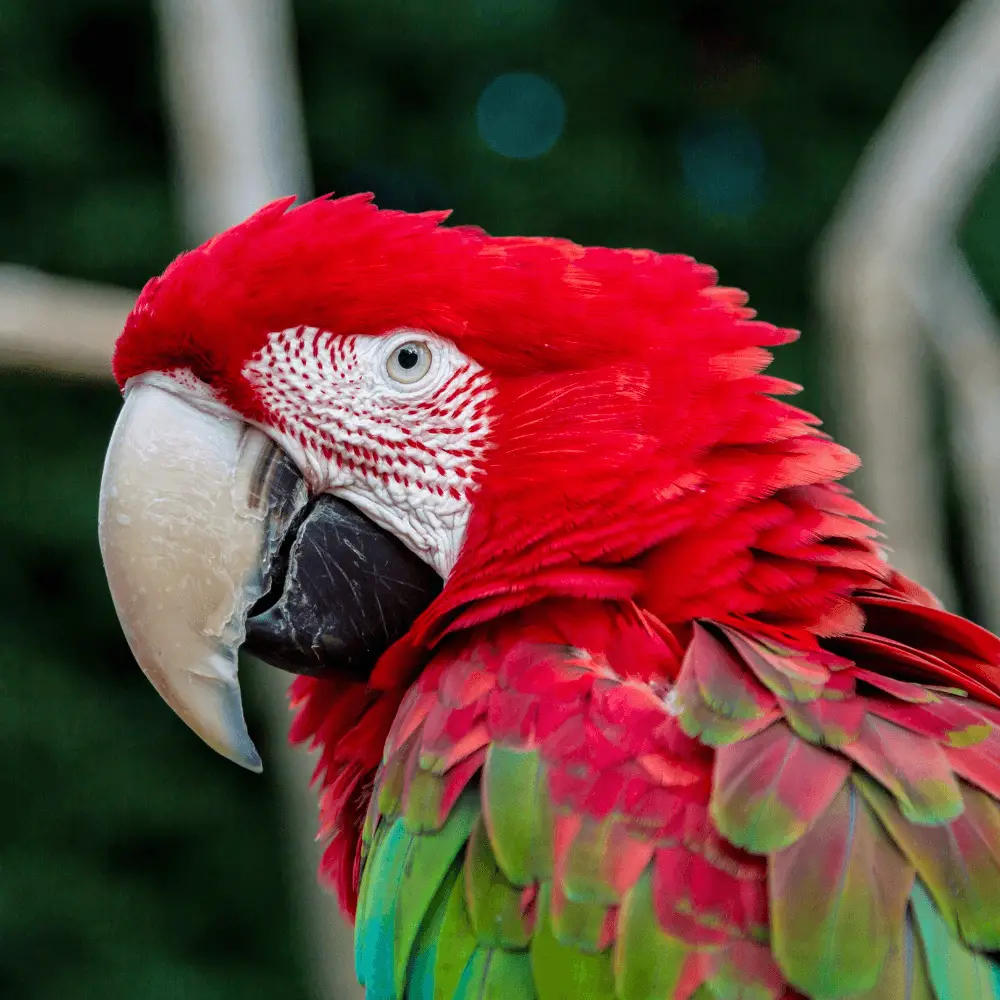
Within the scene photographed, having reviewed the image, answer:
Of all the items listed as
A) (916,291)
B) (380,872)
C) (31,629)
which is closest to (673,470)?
(380,872)

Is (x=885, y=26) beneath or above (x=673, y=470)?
above

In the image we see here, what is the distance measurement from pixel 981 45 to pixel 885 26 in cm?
179

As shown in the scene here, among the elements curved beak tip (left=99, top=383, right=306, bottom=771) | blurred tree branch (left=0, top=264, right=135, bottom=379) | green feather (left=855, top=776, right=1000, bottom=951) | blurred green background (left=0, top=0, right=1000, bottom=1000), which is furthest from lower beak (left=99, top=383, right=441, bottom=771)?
blurred green background (left=0, top=0, right=1000, bottom=1000)

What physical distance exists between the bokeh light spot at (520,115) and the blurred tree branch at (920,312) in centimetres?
151

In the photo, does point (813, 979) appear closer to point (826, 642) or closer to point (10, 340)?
point (826, 642)

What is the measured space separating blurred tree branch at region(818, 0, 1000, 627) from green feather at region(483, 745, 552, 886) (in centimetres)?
173

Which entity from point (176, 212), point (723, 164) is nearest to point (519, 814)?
point (176, 212)

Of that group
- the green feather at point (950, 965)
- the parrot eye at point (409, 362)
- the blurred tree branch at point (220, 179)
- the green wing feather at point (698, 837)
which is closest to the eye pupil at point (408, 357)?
the parrot eye at point (409, 362)

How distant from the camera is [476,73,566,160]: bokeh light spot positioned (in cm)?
391

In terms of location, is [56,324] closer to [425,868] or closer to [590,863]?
[425,868]

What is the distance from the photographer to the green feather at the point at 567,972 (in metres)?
0.96

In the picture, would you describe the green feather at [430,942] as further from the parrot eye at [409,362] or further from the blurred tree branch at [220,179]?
the blurred tree branch at [220,179]

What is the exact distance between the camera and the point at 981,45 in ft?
8.37

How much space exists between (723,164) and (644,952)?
3.55 meters
